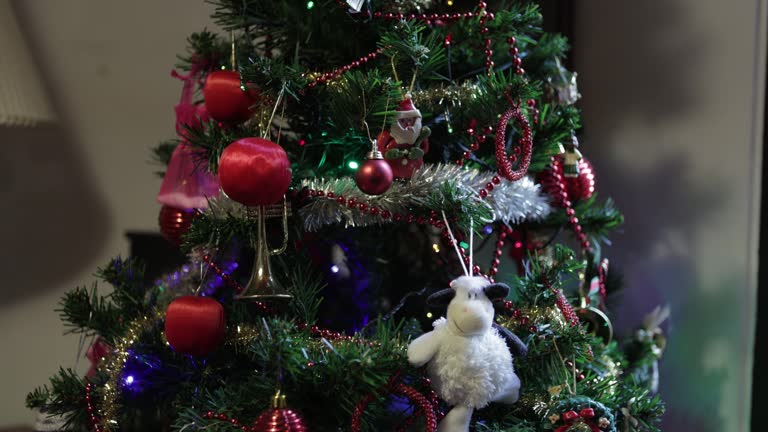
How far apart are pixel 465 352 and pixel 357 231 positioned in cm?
39

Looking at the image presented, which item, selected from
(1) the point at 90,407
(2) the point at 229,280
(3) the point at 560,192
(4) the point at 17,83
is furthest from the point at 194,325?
(4) the point at 17,83

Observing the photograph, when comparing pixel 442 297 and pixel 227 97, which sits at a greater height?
pixel 227 97

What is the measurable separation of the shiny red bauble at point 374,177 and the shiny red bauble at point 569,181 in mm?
303

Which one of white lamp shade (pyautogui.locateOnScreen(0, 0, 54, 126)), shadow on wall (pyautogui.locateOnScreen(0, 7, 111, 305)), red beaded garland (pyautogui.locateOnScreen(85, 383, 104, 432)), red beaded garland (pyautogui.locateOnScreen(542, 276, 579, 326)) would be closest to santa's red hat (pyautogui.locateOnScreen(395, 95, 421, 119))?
red beaded garland (pyautogui.locateOnScreen(542, 276, 579, 326))

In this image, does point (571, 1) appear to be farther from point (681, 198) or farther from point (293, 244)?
point (293, 244)

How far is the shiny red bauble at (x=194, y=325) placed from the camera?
69 centimetres

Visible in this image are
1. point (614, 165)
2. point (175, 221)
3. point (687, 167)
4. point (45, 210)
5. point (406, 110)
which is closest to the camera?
point (406, 110)

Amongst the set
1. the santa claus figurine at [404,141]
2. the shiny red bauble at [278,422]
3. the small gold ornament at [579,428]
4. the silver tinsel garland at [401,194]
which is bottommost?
the small gold ornament at [579,428]

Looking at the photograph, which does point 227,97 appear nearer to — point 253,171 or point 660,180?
point 253,171

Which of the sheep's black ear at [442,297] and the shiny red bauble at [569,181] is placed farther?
the shiny red bauble at [569,181]

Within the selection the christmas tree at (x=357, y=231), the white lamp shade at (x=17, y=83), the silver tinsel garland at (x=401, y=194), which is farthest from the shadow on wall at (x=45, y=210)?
the silver tinsel garland at (x=401, y=194)

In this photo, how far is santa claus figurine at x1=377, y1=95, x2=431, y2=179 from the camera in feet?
2.23

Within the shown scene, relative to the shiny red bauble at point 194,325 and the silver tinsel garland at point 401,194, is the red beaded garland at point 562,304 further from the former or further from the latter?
the shiny red bauble at point 194,325

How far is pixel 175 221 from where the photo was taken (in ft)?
2.94
